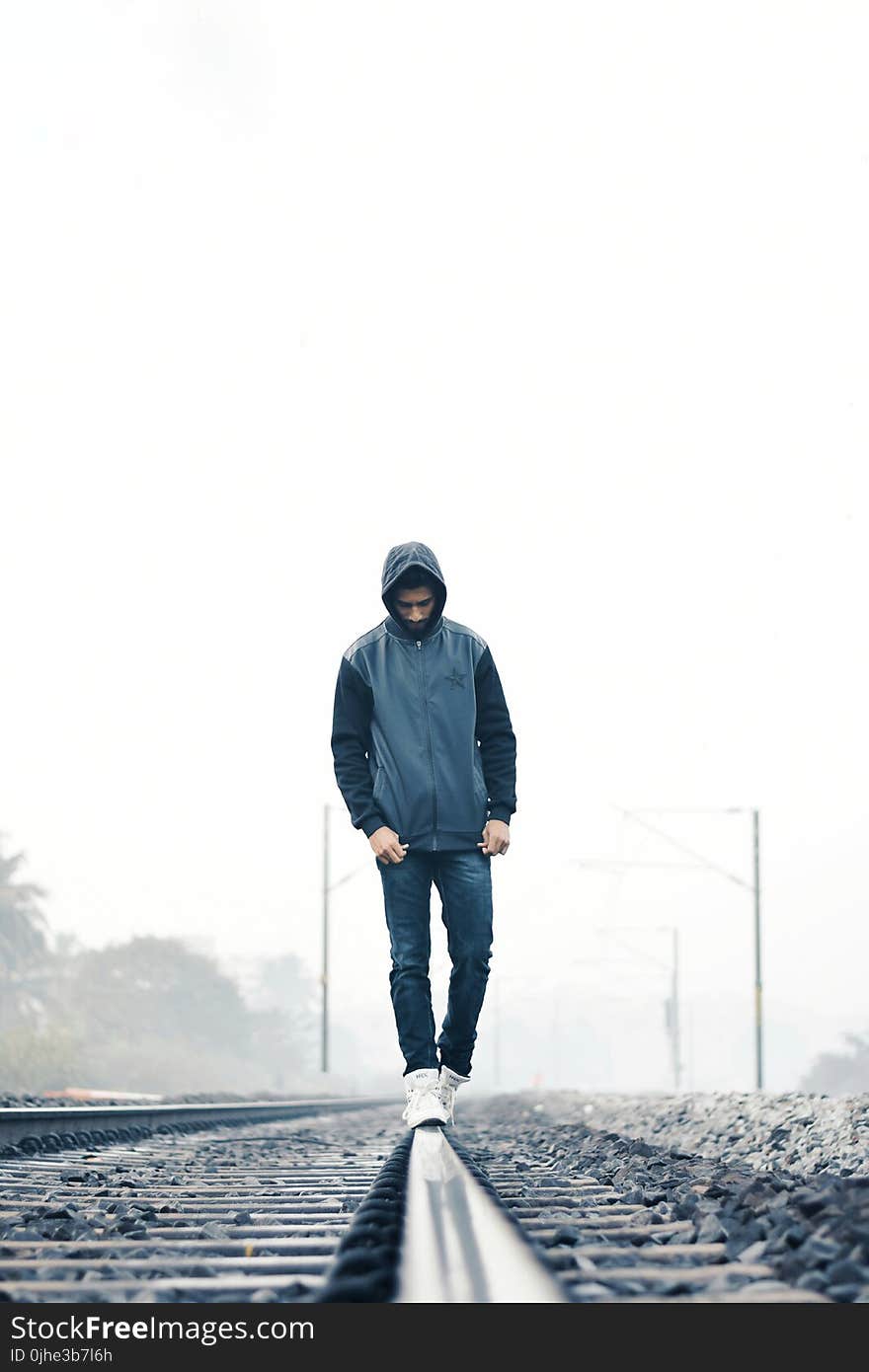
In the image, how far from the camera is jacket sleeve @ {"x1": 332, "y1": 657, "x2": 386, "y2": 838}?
16.8 feet

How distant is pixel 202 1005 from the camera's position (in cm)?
6669

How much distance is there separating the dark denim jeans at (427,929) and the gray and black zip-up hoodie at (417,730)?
12 cm

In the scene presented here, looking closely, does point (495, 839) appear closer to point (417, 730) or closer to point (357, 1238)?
point (417, 730)

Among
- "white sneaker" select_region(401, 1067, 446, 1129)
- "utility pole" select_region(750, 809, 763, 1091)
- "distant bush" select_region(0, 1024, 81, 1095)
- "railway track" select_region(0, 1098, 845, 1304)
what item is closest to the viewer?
"railway track" select_region(0, 1098, 845, 1304)

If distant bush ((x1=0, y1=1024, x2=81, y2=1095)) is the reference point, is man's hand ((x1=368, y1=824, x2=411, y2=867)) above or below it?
above

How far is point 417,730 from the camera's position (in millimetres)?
5086

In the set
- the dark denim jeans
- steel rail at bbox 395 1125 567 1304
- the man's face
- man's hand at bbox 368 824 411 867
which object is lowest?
steel rail at bbox 395 1125 567 1304

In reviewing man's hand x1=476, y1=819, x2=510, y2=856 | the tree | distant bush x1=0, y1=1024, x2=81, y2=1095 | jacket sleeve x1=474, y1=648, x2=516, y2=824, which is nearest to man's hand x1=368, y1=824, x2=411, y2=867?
man's hand x1=476, y1=819, x2=510, y2=856

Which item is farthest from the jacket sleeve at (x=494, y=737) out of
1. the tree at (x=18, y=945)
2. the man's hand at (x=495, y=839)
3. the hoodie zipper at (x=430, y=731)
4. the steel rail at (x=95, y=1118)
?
the tree at (x=18, y=945)

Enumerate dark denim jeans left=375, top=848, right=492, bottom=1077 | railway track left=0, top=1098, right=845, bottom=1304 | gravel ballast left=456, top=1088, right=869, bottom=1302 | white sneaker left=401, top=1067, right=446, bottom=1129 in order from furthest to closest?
dark denim jeans left=375, top=848, right=492, bottom=1077
white sneaker left=401, top=1067, right=446, bottom=1129
gravel ballast left=456, top=1088, right=869, bottom=1302
railway track left=0, top=1098, right=845, bottom=1304

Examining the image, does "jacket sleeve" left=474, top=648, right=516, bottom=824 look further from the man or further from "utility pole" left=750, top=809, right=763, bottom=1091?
"utility pole" left=750, top=809, right=763, bottom=1091
